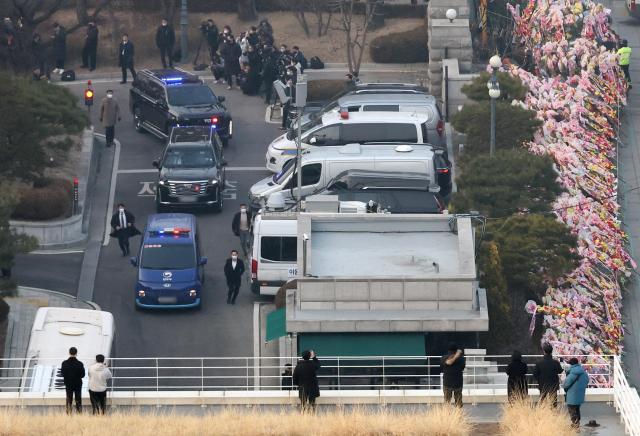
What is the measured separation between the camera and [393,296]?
1393 inches

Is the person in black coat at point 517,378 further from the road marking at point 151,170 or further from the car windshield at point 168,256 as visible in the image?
the road marking at point 151,170

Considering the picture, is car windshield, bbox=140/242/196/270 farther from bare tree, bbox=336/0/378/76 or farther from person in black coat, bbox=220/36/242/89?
bare tree, bbox=336/0/378/76

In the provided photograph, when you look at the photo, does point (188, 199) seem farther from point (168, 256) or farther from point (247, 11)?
point (247, 11)

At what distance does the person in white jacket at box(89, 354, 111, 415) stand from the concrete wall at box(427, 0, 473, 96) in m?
29.3

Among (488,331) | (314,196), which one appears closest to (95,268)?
(314,196)

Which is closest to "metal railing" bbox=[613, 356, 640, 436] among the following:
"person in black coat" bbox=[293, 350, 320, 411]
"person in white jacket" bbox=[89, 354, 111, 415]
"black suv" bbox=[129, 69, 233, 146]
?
"person in black coat" bbox=[293, 350, 320, 411]

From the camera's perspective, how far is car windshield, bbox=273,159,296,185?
46312 millimetres

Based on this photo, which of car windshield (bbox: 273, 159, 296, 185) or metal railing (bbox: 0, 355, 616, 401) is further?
car windshield (bbox: 273, 159, 296, 185)

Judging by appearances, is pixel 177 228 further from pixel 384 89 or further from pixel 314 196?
pixel 384 89

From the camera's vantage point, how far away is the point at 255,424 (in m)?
28.0

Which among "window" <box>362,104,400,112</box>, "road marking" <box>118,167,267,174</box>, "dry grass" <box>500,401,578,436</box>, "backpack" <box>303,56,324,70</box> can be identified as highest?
"backpack" <box>303,56,324,70</box>

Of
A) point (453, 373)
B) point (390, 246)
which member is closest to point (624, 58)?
point (390, 246)

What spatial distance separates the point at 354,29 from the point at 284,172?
1794cm

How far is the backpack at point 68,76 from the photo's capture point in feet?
197
